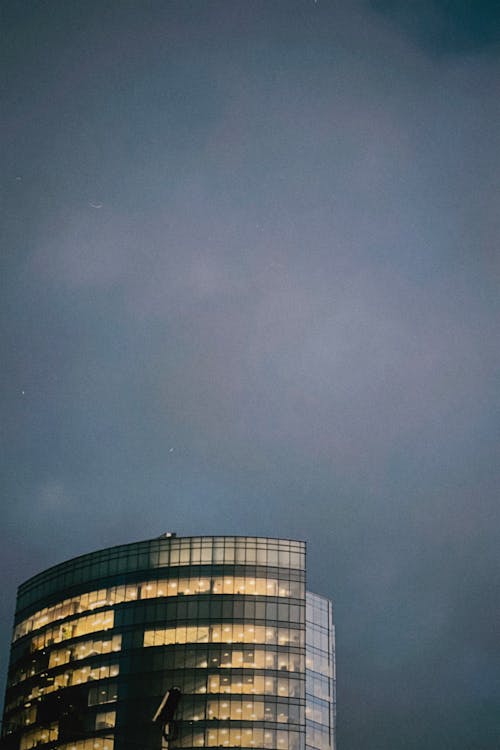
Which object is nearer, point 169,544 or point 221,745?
point 221,745

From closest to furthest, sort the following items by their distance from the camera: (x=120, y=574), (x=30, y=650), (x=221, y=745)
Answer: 1. (x=221, y=745)
2. (x=120, y=574)
3. (x=30, y=650)

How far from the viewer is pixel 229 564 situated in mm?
135625

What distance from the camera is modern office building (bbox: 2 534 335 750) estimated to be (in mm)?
127375

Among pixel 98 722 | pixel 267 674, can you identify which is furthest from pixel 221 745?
pixel 98 722

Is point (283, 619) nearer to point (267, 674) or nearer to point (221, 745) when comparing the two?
point (267, 674)

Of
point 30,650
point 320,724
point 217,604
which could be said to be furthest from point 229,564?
point 30,650

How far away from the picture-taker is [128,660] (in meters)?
134

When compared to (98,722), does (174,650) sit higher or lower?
higher

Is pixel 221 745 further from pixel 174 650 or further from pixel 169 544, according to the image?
pixel 169 544

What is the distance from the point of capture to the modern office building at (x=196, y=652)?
127375 mm

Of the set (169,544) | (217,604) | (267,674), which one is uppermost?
(169,544)

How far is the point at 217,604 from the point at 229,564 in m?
5.95

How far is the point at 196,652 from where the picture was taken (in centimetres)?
13075

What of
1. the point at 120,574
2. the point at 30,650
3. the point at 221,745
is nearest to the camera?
the point at 221,745
